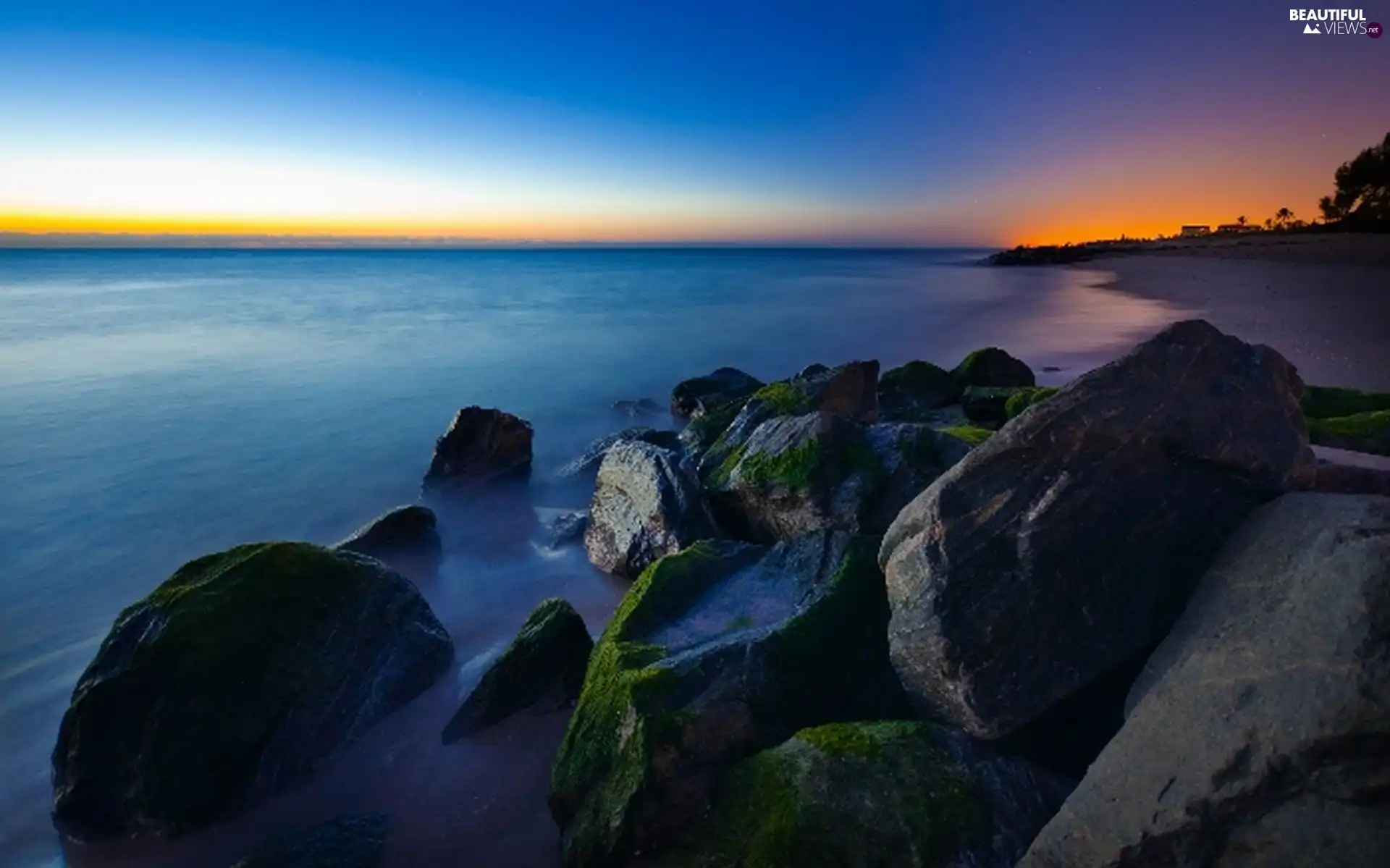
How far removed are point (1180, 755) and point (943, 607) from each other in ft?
4.03

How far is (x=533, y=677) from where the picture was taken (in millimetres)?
5680

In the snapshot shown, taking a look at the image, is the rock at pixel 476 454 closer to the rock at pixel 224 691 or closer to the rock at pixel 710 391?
the rock at pixel 710 391

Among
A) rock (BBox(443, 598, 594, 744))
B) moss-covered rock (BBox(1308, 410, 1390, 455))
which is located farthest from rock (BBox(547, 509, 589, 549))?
moss-covered rock (BBox(1308, 410, 1390, 455))

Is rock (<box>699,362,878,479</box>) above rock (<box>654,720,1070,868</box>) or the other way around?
above

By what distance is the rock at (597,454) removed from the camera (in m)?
11.8

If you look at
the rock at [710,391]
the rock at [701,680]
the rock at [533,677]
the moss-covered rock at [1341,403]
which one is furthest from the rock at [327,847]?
the rock at [710,391]

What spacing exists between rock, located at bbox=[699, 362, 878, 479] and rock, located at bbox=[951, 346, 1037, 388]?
9.88ft

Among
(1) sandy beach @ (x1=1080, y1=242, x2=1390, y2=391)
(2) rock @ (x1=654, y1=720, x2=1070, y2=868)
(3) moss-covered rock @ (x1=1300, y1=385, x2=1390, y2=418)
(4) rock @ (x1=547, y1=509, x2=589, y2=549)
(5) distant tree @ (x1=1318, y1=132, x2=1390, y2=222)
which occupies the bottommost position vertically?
(4) rock @ (x1=547, y1=509, x2=589, y2=549)

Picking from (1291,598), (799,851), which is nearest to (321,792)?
(799,851)

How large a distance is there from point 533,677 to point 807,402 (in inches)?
222

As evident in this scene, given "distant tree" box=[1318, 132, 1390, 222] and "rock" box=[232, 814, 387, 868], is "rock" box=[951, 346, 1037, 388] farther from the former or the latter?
"distant tree" box=[1318, 132, 1390, 222]

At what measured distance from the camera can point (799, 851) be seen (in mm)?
3479

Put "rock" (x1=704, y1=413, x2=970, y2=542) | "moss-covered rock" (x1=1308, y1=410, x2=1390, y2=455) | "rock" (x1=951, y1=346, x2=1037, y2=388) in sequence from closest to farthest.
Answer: "rock" (x1=704, y1=413, x2=970, y2=542) → "moss-covered rock" (x1=1308, y1=410, x2=1390, y2=455) → "rock" (x1=951, y1=346, x2=1037, y2=388)

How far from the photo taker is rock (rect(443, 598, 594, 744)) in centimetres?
560
